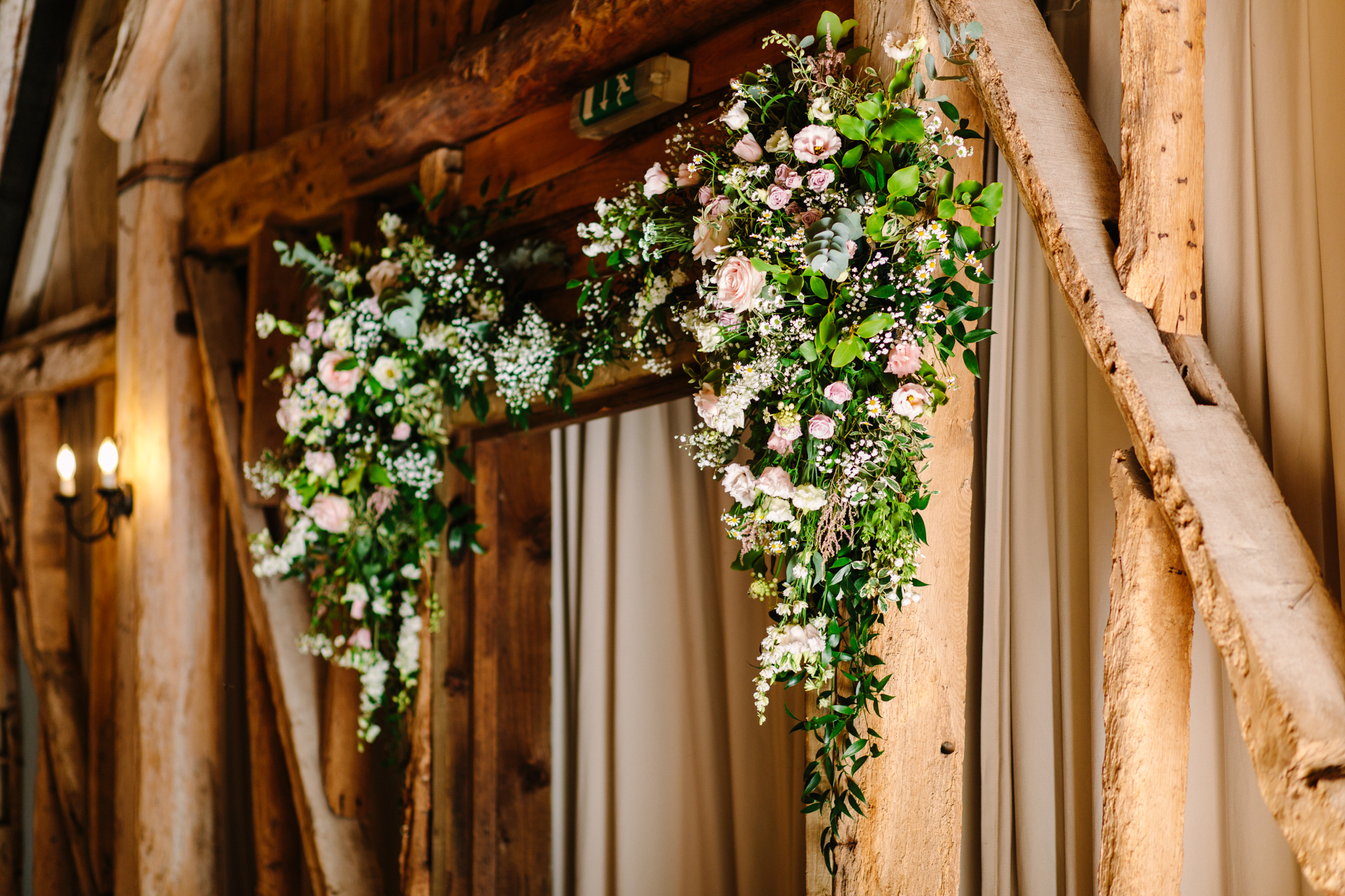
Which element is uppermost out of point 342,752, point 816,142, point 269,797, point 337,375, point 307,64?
point 307,64

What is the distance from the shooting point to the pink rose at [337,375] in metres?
2.30

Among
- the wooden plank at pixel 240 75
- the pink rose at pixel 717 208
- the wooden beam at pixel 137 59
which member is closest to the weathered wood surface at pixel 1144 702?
the pink rose at pixel 717 208

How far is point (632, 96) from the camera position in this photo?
2.00m

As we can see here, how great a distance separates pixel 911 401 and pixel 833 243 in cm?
28

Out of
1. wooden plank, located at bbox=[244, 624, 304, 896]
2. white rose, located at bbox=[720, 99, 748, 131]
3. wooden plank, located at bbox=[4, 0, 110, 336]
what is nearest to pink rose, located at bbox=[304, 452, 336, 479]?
wooden plank, located at bbox=[244, 624, 304, 896]

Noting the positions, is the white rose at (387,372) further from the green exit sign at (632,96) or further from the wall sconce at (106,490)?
the wall sconce at (106,490)

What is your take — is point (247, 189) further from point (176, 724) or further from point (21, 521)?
point (21, 521)

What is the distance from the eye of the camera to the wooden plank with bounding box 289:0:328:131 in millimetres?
3107

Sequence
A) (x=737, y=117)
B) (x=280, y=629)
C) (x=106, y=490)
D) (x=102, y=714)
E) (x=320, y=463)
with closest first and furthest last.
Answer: (x=737, y=117)
(x=320, y=463)
(x=280, y=629)
(x=106, y=490)
(x=102, y=714)

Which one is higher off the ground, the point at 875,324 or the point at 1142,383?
the point at 875,324

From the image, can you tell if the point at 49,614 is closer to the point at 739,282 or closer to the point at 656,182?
the point at 656,182

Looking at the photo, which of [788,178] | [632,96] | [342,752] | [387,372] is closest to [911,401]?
[788,178]

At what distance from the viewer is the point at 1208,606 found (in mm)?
1344

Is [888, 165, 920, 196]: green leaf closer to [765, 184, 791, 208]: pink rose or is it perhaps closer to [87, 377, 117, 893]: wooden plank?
[765, 184, 791, 208]: pink rose
